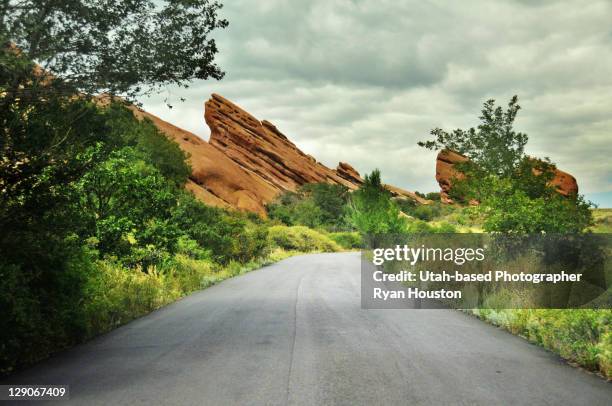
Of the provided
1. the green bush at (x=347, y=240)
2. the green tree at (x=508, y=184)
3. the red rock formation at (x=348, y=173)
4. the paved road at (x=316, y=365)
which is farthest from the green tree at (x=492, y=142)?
the red rock formation at (x=348, y=173)

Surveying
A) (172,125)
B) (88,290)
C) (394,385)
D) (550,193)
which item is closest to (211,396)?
(394,385)

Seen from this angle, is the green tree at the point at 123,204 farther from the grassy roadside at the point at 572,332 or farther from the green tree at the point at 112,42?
the grassy roadside at the point at 572,332

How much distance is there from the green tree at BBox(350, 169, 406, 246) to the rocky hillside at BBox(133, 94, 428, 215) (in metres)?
22.7

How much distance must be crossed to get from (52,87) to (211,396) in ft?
17.1

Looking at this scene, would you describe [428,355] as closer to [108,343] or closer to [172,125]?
[108,343]

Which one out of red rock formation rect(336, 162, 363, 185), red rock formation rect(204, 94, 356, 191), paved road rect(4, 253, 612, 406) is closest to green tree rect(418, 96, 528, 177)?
paved road rect(4, 253, 612, 406)

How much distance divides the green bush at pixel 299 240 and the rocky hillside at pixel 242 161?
448 inches

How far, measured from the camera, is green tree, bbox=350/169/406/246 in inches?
1640

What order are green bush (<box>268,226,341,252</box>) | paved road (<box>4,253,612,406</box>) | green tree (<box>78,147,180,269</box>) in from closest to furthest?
paved road (<box>4,253,612,406</box>) < green tree (<box>78,147,180,269</box>) < green bush (<box>268,226,341,252</box>)

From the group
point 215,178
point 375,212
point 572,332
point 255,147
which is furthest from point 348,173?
point 572,332

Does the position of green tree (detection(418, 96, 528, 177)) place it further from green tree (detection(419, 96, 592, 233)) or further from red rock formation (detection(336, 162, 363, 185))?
red rock formation (detection(336, 162, 363, 185))

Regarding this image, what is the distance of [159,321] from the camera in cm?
1087

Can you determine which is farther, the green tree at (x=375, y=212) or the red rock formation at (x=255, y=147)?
the red rock formation at (x=255, y=147)

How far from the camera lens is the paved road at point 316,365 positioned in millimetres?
5414
